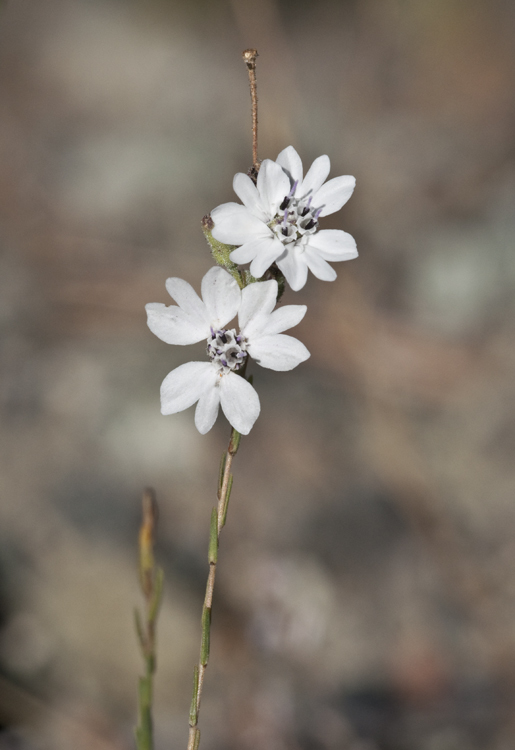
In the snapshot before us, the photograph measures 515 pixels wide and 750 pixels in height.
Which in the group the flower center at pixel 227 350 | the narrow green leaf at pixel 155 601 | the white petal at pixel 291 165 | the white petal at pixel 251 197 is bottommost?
the narrow green leaf at pixel 155 601

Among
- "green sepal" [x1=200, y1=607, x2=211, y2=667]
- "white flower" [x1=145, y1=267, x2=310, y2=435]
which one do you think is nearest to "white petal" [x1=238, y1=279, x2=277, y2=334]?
"white flower" [x1=145, y1=267, x2=310, y2=435]

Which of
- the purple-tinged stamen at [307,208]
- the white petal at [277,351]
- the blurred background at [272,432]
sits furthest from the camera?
the blurred background at [272,432]

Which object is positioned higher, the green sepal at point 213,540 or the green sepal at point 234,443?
the green sepal at point 234,443

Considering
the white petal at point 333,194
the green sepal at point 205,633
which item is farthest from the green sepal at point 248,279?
the green sepal at point 205,633

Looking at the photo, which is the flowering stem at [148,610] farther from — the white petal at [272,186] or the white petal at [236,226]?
the white petal at [272,186]

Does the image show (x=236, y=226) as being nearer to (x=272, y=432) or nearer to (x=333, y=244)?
(x=333, y=244)

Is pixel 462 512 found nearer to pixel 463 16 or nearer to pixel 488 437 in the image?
pixel 488 437

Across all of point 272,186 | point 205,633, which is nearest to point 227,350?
point 272,186
